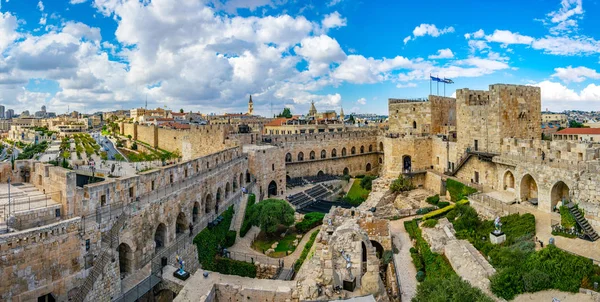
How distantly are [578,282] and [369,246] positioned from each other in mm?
8116

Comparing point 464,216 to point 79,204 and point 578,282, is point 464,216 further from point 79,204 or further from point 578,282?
point 79,204

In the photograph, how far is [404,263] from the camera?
2012cm

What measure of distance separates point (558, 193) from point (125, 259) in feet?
75.7

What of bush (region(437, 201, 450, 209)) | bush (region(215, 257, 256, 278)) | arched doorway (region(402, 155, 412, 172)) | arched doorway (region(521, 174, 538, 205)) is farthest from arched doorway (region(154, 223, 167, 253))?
arched doorway (region(402, 155, 412, 172))

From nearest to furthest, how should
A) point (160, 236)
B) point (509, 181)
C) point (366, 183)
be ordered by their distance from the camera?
1. point (160, 236)
2. point (509, 181)
3. point (366, 183)

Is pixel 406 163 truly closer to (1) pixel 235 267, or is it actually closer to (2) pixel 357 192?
(2) pixel 357 192

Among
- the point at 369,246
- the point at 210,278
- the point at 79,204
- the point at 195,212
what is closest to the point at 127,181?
the point at 79,204

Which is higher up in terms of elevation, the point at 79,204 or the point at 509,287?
the point at 79,204

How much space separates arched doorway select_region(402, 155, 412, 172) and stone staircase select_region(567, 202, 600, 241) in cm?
1734

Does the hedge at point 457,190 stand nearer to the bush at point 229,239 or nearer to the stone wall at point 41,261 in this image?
the bush at point 229,239

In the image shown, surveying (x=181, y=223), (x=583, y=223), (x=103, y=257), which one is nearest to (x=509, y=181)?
(x=583, y=223)

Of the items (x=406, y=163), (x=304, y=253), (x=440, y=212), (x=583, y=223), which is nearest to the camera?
(x=583, y=223)

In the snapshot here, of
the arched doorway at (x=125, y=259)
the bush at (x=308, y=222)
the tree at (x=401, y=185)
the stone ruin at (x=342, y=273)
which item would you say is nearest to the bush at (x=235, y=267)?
the stone ruin at (x=342, y=273)

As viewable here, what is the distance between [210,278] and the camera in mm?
16703
